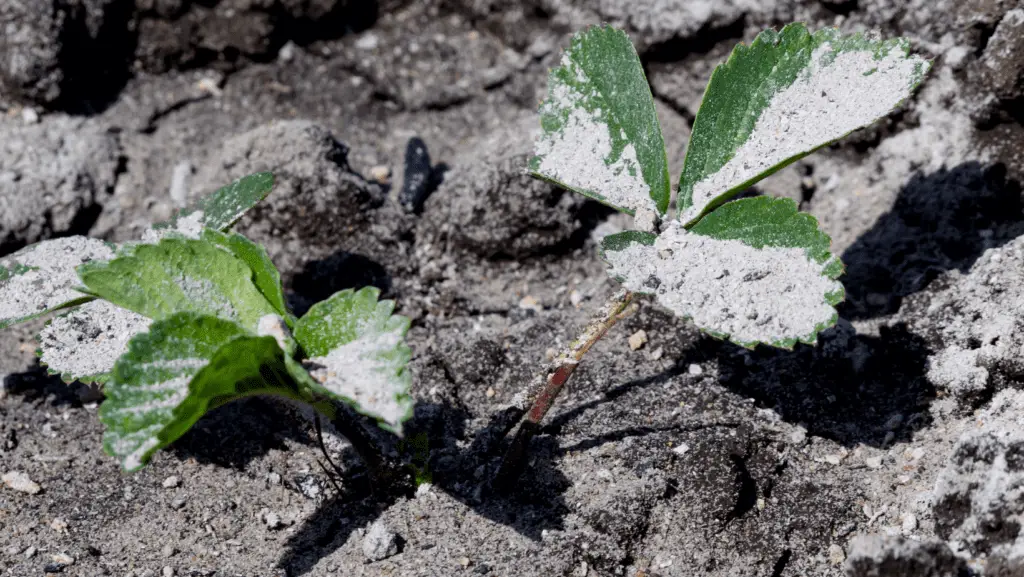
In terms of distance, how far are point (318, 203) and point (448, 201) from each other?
1.02 feet

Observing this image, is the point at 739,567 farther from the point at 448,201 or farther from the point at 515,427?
the point at 448,201

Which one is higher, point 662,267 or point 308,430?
point 662,267

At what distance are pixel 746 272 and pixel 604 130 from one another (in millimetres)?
381

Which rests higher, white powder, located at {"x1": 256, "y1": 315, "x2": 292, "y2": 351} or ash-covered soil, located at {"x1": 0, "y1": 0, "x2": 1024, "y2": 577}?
white powder, located at {"x1": 256, "y1": 315, "x2": 292, "y2": 351}

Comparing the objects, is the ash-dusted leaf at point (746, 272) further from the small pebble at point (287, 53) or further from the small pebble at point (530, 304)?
the small pebble at point (287, 53)

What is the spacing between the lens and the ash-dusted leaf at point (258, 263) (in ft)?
4.68

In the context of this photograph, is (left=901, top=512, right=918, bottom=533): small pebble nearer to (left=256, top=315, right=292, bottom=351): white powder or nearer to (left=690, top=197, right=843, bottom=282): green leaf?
(left=690, top=197, right=843, bottom=282): green leaf

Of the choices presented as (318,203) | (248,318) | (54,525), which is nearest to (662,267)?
(248,318)

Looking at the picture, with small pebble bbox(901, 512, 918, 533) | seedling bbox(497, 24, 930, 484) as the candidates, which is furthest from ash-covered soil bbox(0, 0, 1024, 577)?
seedling bbox(497, 24, 930, 484)

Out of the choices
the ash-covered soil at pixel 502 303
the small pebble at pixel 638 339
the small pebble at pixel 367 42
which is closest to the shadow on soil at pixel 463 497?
the ash-covered soil at pixel 502 303

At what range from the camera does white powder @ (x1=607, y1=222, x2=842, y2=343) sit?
138cm

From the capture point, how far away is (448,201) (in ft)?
7.36

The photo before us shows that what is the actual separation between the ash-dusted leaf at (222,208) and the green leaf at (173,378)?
42cm

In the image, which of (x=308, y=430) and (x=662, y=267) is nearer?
(x=662, y=267)
